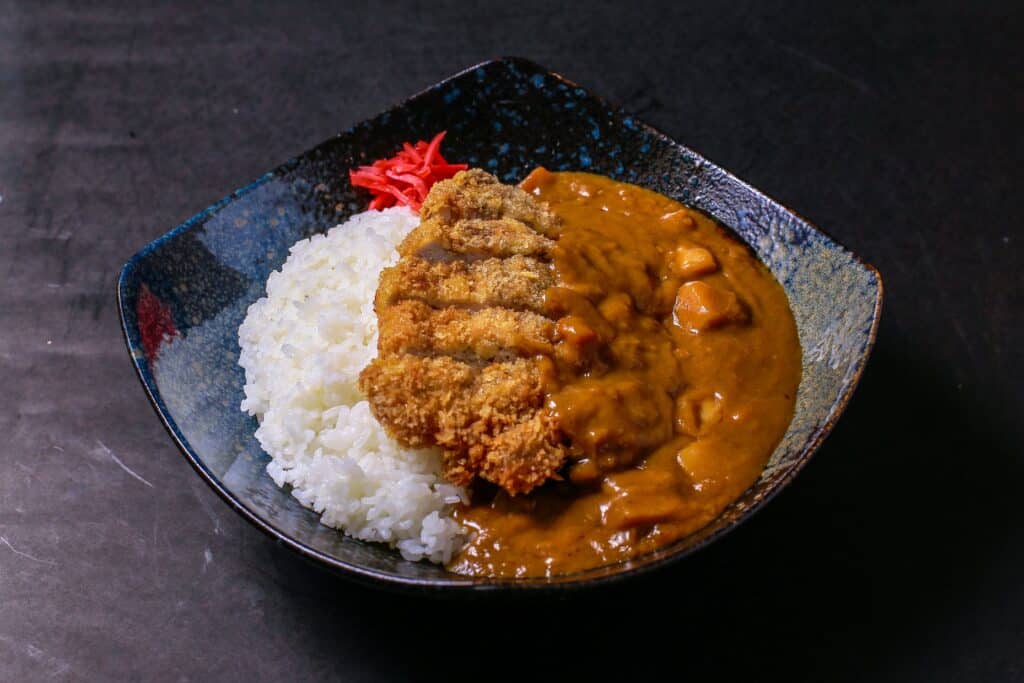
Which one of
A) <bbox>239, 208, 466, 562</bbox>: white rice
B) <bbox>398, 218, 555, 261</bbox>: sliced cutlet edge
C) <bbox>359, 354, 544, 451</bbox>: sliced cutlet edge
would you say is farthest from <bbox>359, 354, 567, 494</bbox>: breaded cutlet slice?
<bbox>398, 218, 555, 261</bbox>: sliced cutlet edge

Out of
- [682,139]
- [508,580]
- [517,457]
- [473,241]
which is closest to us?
[508,580]

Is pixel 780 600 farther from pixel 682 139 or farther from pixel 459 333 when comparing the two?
pixel 682 139

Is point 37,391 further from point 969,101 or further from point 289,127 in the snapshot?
point 969,101

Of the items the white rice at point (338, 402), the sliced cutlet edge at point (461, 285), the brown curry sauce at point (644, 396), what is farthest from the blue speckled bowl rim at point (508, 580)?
the sliced cutlet edge at point (461, 285)

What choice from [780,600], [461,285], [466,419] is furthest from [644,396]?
[780,600]

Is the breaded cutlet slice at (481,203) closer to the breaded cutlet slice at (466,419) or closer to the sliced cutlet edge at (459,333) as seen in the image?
the sliced cutlet edge at (459,333)

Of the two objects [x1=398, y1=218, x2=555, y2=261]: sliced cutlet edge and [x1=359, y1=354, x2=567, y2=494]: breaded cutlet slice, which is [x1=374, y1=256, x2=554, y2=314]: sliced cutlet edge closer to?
[x1=398, y1=218, x2=555, y2=261]: sliced cutlet edge

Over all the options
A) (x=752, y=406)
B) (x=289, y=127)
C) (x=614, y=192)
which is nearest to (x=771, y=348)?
(x=752, y=406)
